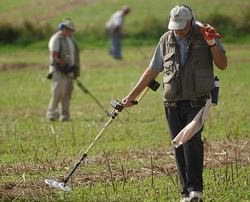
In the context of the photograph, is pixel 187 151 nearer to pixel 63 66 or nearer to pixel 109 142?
→ pixel 109 142

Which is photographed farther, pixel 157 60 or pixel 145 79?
pixel 145 79

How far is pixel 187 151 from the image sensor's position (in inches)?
259

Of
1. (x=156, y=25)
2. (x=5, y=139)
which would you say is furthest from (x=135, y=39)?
(x=5, y=139)

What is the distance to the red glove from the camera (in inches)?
246

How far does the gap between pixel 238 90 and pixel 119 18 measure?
11.6 m

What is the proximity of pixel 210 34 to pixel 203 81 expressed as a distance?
58 cm

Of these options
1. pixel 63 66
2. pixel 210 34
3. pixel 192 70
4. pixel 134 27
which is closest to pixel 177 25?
pixel 210 34

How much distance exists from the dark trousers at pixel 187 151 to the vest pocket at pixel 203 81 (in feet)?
0.71

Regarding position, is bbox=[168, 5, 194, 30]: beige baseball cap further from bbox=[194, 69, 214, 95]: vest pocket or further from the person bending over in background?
the person bending over in background

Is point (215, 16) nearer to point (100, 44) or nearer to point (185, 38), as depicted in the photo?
point (100, 44)

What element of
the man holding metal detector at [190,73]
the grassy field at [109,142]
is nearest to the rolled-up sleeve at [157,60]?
the man holding metal detector at [190,73]

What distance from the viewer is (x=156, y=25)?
3684cm

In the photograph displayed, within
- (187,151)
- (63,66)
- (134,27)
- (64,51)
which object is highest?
(64,51)

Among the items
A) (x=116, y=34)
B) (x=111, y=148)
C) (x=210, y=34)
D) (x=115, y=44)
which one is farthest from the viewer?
(x=115, y=44)
